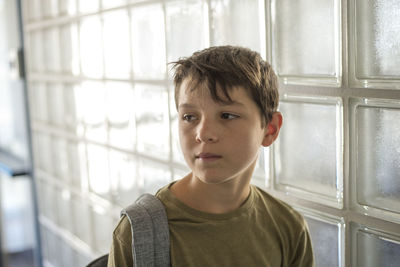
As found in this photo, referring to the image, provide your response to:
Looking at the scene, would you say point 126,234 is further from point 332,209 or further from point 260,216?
point 332,209

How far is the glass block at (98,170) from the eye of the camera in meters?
1.82

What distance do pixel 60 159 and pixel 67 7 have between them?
2.05 ft

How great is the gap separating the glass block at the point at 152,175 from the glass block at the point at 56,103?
673 millimetres

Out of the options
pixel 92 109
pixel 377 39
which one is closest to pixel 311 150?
pixel 377 39

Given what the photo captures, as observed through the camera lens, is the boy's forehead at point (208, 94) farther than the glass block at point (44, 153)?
No

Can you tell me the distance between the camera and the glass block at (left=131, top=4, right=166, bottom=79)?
4.76 feet

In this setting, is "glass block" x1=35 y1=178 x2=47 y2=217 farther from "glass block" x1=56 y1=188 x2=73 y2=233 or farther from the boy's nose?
the boy's nose

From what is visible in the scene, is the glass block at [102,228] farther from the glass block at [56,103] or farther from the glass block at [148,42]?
the glass block at [148,42]

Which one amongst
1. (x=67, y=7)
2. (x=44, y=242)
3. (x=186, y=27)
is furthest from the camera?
(x=44, y=242)

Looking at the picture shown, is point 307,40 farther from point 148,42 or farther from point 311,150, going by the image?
point 148,42

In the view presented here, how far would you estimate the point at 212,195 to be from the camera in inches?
35.0

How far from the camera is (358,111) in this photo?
0.90 meters

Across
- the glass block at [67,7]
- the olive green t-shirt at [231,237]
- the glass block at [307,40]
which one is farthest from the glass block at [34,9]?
the olive green t-shirt at [231,237]

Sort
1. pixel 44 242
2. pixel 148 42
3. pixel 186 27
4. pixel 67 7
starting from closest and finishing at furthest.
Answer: pixel 186 27 < pixel 148 42 < pixel 67 7 < pixel 44 242
